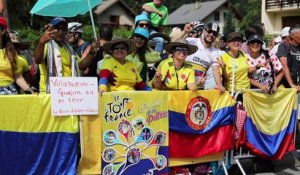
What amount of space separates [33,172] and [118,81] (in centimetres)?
148

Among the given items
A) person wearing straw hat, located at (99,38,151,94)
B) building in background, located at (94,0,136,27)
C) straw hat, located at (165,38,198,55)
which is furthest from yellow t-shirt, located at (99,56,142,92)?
building in background, located at (94,0,136,27)

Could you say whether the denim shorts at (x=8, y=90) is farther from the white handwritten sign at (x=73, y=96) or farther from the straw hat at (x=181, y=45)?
the straw hat at (x=181, y=45)

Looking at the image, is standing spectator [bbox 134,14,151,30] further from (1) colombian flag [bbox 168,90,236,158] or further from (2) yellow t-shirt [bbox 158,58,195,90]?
(1) colombian flag [bbox 168,90,236,158]

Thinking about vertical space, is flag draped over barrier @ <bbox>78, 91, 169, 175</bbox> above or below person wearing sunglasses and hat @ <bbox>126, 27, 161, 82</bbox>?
below

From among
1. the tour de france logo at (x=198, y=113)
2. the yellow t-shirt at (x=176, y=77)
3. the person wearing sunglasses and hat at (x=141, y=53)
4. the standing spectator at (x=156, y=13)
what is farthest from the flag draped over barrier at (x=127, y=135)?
the standing spectator at (x=156, y=13)

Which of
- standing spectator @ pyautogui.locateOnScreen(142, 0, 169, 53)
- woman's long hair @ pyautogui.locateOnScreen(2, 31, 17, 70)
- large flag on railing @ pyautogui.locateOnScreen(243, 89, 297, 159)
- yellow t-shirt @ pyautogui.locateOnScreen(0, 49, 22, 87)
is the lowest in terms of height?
large flag on railing @ pyautogui.locateOnScreen(243, 89, 297, 159)

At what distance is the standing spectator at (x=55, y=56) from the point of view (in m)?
4.79

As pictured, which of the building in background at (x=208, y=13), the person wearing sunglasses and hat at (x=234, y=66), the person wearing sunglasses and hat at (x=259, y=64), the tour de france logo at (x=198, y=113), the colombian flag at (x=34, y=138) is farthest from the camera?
the building in background at (x=208, y=13)

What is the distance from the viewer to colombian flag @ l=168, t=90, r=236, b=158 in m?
5.42

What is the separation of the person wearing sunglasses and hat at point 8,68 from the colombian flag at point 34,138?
0.35 meters

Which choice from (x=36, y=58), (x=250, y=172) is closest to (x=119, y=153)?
(x=36, y=58)

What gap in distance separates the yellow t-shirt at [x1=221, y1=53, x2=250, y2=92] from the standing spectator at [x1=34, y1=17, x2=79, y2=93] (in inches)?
89.1

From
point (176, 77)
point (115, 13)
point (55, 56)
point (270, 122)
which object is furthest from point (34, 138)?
point (115, 13)

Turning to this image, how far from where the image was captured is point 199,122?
220 inches
